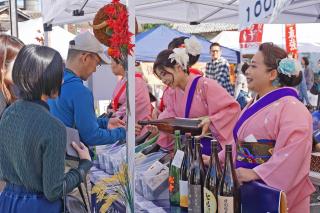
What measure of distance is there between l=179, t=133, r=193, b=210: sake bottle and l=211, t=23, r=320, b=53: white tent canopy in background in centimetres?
979

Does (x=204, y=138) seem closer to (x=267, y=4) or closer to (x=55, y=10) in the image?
(x=267, y=4)

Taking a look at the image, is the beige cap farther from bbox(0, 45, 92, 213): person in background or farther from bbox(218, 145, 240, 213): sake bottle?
bbox(218, 145, 240, 213): sake bottle

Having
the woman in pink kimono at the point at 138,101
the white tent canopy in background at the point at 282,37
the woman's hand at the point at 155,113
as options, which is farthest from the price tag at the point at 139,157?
the white tent canopy in background at the point at 282,37

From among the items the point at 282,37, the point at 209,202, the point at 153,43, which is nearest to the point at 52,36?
the point at 153,43

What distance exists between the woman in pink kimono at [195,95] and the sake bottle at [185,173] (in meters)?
0.75

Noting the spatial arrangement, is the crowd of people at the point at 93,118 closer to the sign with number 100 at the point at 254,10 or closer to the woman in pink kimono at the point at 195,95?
the woman in pink kimono at the point at 195,95

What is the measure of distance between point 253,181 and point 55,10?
161 cm

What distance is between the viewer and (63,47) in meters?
9.45

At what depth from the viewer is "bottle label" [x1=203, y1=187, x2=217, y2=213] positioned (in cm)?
153

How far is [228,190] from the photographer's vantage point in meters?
→ 1.55

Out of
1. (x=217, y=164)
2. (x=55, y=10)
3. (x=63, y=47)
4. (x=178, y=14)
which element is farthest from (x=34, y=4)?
(x=217, y=164)

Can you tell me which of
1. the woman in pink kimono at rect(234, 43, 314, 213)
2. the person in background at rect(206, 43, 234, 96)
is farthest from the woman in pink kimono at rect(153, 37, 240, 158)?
the person in background at rect(206, 43, 234, 96)

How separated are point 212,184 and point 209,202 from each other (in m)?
0.07

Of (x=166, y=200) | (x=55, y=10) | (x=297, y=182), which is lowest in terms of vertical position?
(x=166, y=200)
